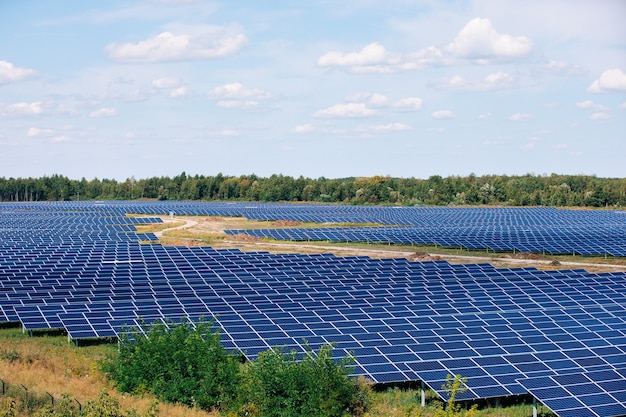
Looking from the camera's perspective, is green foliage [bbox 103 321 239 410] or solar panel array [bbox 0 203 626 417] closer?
green foliage [bbox 103 321 239 410]

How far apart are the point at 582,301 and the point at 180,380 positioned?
2231 centimetres

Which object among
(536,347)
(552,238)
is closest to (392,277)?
(536,347)

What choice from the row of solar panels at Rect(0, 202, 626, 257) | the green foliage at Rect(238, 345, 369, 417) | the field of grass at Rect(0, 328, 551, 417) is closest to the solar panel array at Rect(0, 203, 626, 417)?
the field of grass at Rect(0, 328, 551, 417)

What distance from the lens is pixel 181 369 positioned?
24188 millimetres

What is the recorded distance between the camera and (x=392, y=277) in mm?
45875

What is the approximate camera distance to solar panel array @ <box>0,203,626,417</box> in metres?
25.6

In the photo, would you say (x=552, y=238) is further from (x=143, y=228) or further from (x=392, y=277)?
(x=143, y=228)

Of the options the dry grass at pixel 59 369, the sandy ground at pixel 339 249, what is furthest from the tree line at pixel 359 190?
the dry grass at pixel 59 369

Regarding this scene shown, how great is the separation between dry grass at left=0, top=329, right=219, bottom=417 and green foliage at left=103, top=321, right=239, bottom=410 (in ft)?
2.04

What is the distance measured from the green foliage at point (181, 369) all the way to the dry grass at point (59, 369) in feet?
2.04

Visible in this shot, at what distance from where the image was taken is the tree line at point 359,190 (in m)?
158

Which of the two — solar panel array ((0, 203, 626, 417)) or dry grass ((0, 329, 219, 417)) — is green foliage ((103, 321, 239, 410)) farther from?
solar panel array ((0, 203, 626, 417))

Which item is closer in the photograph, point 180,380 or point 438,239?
point 180,380

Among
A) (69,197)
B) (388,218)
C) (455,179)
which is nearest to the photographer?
(388,218)
